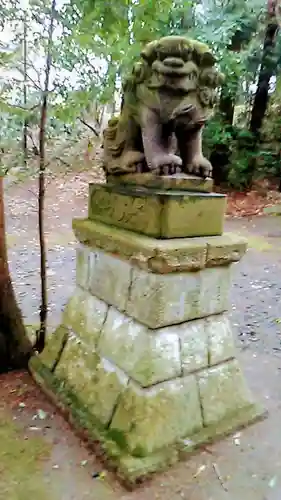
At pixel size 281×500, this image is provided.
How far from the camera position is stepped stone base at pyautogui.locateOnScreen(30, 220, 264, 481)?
78.4 inches

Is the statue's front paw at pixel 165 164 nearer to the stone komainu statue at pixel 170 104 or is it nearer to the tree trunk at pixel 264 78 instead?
the stone komainu statue at pixel 170 104

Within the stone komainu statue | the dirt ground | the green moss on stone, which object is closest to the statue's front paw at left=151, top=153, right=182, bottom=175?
the stone komainu statue

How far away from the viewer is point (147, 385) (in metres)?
1.99

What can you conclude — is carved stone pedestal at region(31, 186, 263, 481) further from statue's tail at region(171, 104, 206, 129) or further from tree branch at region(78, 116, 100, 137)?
tree branch at region(78, 116, 100, 137)

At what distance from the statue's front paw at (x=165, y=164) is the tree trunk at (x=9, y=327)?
3.49 feet

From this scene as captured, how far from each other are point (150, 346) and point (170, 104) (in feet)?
3.72

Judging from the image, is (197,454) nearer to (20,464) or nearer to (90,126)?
(20,464)

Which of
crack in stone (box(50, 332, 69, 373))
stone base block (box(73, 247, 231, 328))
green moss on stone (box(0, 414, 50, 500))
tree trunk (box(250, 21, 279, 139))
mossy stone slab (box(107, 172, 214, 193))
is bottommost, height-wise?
green moss on stone (box(0, 414, 50, 500))

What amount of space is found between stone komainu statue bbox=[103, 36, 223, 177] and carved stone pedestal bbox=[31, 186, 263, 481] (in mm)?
241

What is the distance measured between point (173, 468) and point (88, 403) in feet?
1.75

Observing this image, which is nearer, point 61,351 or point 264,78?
point 61,351

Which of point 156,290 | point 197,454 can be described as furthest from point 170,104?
point 197,454

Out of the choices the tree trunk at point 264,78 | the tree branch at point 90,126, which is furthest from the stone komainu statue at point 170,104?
the tree trunk at point 264,78

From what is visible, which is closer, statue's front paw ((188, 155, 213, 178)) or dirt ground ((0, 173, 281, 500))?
dirt ground ((0, 173, 281, 500))
